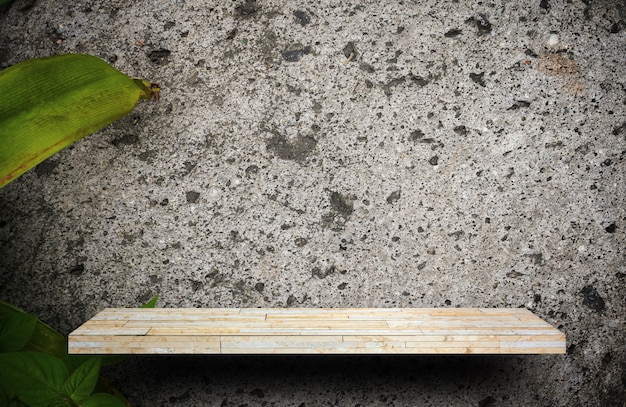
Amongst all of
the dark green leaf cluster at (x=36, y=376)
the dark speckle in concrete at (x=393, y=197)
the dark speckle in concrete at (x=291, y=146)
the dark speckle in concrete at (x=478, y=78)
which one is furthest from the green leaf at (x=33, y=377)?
the dark speckle in concrete at (x=478, y=78)

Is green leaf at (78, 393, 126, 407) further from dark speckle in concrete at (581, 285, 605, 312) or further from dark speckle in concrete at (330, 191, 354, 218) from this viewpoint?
dark speckle in concrete at (581, 285, 605, 312)

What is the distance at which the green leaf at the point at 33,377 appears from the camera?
0.70 m

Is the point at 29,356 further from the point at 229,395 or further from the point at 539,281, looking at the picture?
the point at 539,281

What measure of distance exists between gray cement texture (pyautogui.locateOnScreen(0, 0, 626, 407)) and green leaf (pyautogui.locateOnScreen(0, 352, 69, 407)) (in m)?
0.27

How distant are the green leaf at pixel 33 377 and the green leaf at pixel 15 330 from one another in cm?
4

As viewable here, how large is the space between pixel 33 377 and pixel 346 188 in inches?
24.5

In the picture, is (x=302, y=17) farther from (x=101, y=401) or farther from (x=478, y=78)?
(x=101, y=401)

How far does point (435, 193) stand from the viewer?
3.33 ft

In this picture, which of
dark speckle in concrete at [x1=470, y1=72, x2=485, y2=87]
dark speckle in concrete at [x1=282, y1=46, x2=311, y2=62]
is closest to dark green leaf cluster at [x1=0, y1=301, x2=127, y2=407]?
dark speckle in concrete at [x1=282, y1=46, x2=311, y2=62]

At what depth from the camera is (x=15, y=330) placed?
76cm

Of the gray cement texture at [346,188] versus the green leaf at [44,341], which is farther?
the gray cement texture at [346,188]

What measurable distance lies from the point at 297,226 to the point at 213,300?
22 centimetres

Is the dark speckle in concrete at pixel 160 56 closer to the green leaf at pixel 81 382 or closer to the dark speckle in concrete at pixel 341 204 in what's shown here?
the dark speckle in concrete at pixel 341 204

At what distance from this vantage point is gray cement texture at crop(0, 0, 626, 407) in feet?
3.27
